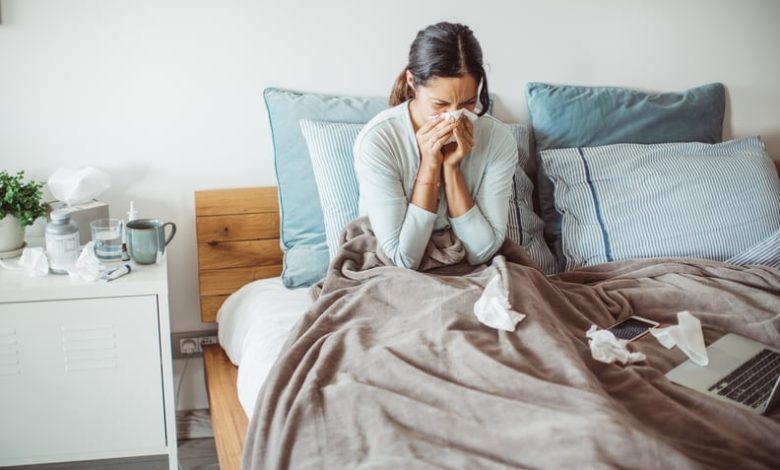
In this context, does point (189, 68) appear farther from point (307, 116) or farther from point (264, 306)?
point (264, 306)

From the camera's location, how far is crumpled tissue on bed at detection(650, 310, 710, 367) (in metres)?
1.43

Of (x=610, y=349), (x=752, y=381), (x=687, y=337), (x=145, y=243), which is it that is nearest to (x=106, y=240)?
(x=145, y=243)

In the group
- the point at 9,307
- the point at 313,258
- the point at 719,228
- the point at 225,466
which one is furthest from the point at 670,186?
the point at 9,307

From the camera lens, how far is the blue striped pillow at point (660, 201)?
6.49 ft

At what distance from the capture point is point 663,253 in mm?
1967

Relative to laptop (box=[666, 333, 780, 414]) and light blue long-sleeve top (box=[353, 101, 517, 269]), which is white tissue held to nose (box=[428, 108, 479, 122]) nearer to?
light blue long-sleeve top (box=[353, 101, 517, 269])

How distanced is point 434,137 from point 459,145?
0.06 metres

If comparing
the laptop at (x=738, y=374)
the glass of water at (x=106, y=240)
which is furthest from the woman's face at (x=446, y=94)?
the glass of water at (x=106, y=240)

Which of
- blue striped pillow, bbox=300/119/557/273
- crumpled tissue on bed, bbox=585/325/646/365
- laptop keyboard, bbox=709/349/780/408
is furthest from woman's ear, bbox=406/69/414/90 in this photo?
laptop keyboard, bbox=709/349/780/408

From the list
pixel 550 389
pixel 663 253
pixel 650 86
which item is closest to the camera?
pixel 550 389

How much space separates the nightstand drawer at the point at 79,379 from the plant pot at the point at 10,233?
261 millimetres

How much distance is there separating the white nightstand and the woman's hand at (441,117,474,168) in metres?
0.72

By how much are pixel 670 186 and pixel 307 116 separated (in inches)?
41.1

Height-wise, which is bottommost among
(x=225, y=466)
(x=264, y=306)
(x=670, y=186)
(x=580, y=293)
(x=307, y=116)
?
(x=225, y=466)
